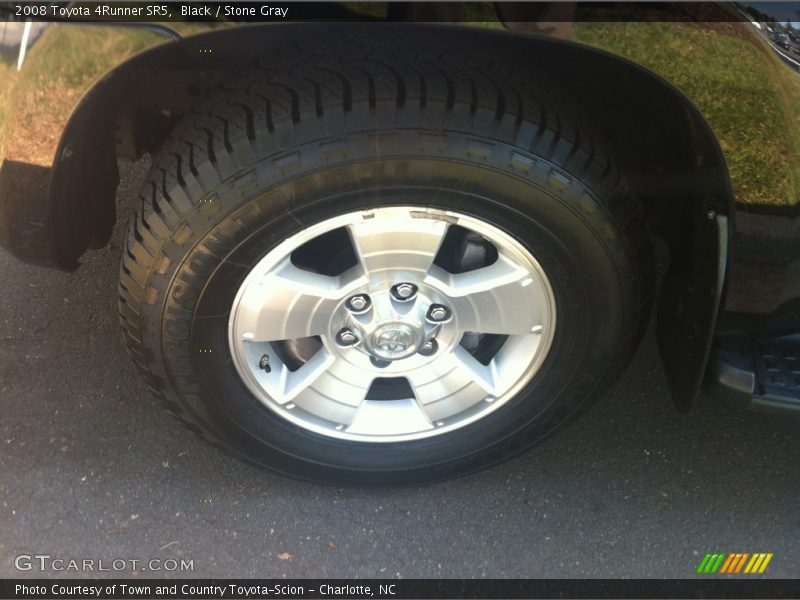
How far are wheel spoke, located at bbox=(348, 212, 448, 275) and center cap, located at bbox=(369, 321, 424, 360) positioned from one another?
18 cm

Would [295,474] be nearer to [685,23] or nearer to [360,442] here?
[360,442]

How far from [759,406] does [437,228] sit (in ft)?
3.20

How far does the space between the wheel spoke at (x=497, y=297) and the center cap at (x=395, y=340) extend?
13cm

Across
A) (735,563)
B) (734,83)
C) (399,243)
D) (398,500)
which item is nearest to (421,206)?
(399,243)

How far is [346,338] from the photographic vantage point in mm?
1973

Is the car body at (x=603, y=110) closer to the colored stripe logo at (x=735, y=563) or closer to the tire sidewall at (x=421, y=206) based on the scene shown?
the tire sidewall at (x=421, y=206)

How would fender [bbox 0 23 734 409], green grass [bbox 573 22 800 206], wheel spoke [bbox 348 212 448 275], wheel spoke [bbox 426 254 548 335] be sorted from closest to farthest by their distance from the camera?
1. green grass [bbox 573 22 800 206]
2. fender [bbox 0 23 734 409]
3. wheel spoke [bbox 348 212 448 275]
4. wheel spoke [bbox 426 254 548 335]

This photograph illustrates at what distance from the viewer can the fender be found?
1595mm

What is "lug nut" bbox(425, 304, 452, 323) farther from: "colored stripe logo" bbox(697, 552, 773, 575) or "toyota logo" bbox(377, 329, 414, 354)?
"colored stripe logo" bbox(697, 552, 773, 575)

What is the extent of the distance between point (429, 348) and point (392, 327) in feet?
0.49

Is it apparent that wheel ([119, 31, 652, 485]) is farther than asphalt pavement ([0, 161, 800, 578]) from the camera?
No

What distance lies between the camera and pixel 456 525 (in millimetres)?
2176

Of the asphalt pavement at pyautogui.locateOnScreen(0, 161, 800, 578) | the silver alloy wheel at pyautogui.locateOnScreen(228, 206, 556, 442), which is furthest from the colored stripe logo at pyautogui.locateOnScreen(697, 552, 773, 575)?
the silver alloy wheel at pyautogui.locateOnScreen(228, 206, 556, 442)

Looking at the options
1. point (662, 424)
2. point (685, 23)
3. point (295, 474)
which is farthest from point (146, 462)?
point (685, 23)
